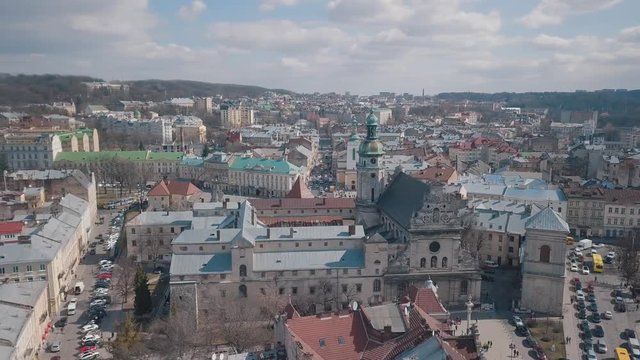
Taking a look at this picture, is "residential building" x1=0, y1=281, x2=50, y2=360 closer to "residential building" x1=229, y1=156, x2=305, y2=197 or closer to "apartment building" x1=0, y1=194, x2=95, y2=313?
"apartment building" x1=0, y1=194, x2=95, y2=313

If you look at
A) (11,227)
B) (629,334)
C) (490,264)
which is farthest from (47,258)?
(629,334)

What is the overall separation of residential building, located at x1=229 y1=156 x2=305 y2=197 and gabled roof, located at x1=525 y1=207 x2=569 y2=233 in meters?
58.5

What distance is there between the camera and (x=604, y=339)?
47.6m

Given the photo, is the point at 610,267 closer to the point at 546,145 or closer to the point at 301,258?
the point at 301,258

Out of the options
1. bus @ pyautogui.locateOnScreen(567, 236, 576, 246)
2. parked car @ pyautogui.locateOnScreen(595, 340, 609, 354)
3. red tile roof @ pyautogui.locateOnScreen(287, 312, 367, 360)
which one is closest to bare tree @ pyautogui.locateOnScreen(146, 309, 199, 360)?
red tile roof @ pyautogui.locateOnScreen(287, 312, 367, 360)

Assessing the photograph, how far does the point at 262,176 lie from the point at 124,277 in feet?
185

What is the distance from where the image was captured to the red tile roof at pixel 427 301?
125 feet

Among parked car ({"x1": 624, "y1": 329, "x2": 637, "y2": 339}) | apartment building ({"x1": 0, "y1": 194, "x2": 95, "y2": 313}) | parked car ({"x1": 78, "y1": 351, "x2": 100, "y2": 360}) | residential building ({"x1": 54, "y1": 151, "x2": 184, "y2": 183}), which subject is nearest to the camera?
parked car ({"x1": 78, "y1": 351, "x2": 100, "y2": 360})

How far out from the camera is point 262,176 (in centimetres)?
11169

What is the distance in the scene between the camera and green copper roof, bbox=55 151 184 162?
12200 cm

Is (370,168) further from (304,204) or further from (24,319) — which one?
(24,319)

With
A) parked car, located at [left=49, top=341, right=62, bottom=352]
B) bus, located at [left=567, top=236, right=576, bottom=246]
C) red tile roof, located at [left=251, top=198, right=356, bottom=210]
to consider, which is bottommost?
parked car, located at [left=49, top=341, right=62, bottom=352]

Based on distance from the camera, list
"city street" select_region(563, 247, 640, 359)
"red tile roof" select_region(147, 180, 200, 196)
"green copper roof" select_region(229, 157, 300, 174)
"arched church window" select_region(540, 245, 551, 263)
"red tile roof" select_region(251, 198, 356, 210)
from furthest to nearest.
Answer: "green copper roof" select_region(229, 157, 300, 174)
"red tile roof" select_region(147, 180, 200, 196)
"red tile roof" select_region(251, 198, 356, 210)
"arched church window" select_region(540, 245, 551, 263)
"city street" select_region(563, 247, 640, 359)

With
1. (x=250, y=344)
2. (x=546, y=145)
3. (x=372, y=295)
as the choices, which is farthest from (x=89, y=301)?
(x=546, y=145)
